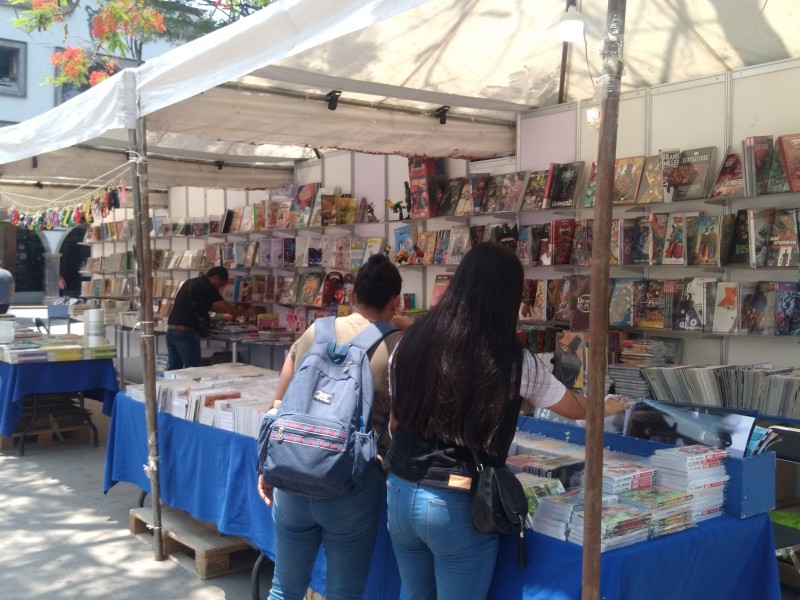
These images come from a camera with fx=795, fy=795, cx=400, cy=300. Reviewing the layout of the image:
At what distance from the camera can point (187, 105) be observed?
4504 millimetres

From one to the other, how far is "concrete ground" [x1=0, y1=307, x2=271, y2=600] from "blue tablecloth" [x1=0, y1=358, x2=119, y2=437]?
1.47 feet

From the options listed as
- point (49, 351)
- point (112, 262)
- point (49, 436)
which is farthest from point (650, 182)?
point (112, 262)

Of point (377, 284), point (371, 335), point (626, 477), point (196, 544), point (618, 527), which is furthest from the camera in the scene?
point (196, 544)

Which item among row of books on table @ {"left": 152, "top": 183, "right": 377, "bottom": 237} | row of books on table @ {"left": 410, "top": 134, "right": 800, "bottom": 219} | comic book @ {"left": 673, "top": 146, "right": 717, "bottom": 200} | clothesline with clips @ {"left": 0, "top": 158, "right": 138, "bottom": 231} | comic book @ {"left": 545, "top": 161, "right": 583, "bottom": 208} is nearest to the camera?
row of books on table @ {"left": 410, "top": 134, "right": 800, "bottom": 219}

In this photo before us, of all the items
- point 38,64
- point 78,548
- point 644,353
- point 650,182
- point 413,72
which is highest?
point 38,64

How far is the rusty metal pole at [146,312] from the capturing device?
13.8ft

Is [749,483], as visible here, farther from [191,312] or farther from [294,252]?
[294,252]

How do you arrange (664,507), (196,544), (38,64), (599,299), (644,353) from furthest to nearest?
(38,64)
(644,353)
(196,544)
(664,507)
(599,299)

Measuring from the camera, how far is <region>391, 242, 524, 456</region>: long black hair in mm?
2105

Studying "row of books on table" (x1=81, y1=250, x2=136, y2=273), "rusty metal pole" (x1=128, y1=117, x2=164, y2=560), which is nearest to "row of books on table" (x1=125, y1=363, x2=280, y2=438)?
"rusty metal pole" (x1=128, y1=117, x2=164, y2=560)

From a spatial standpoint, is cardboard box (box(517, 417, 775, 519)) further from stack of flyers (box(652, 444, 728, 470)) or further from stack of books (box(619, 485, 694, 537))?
stack of books (box(619, 485, 694, 537))

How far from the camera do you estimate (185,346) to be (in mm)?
7766

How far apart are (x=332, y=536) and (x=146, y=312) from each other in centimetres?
217

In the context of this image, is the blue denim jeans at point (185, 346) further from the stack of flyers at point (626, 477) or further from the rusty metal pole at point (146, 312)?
the stack of flyers at point (626, 477)
